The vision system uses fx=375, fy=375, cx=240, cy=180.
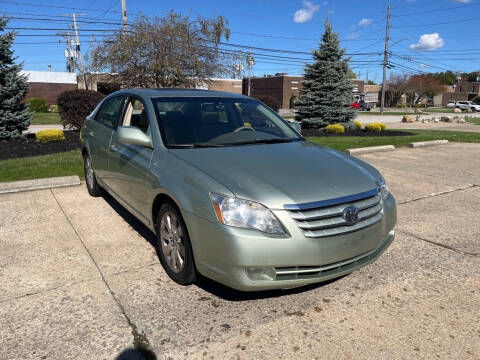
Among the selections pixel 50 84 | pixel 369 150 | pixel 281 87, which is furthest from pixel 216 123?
pixel 281 87

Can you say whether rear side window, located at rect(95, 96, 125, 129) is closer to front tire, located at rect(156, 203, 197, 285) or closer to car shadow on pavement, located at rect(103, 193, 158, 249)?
car shadow on pavement, located at rect(103, 193, 158, 249)

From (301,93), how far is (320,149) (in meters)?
14.0

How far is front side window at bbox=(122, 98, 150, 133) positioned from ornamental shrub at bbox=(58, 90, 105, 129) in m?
8.81

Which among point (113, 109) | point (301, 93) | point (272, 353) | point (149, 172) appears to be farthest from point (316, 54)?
point (272, 353)

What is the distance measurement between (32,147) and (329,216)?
9223mm

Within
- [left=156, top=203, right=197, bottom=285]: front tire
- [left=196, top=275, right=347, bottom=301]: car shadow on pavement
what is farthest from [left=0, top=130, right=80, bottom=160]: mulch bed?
[left=196, top=275, right=347, bottom=301]: car shadow on pavement

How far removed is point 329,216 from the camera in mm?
2654

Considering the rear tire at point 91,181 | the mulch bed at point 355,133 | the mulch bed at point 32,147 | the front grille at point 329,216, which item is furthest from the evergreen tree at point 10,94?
the front grille at point 329,216

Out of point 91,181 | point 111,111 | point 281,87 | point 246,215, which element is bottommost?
point 91,181

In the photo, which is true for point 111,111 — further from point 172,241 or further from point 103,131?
point 172,241

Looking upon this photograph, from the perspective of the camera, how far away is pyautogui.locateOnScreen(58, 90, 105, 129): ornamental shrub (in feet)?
40.2

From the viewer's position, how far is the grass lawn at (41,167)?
6793mm

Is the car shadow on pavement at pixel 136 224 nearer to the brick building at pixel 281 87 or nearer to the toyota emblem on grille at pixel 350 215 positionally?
the toyota emblem on grille at pixel 350 215

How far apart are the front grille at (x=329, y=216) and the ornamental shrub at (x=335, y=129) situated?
41.6 feet
